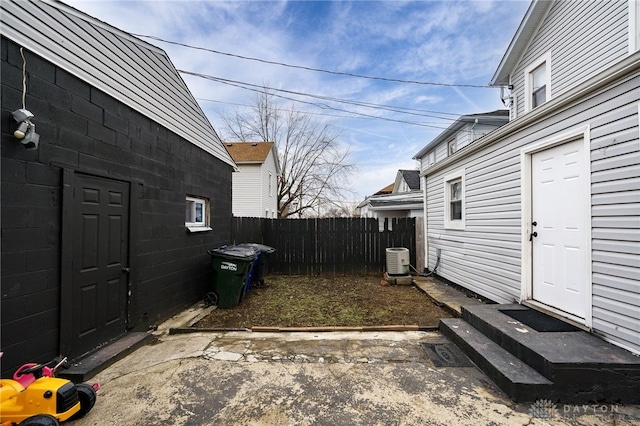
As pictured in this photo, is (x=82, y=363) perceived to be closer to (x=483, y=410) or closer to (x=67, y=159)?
(x=67, y=159)

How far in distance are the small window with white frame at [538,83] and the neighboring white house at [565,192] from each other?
104 millimetres

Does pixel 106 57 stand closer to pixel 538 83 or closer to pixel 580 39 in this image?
pixel 580 39

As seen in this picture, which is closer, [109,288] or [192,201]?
[109,288]

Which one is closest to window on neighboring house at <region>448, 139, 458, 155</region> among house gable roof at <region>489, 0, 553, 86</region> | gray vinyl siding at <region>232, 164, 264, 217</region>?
house gable roof at <region>489, 0, 553, 86</region>

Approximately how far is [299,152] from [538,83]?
15.1 m

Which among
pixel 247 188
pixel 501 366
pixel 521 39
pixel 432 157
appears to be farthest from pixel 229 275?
pixel 432 157

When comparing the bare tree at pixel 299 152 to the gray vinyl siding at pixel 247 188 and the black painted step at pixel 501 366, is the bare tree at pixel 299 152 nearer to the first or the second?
the gray vinyl siding at pixel 247 188

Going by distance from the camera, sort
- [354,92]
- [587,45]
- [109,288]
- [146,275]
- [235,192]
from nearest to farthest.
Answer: [109,288]
[146,275]
[587,45]
[354,92]
[235,192]

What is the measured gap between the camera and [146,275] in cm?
370

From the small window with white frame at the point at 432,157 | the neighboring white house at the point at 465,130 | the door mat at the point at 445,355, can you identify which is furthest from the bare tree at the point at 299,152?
the door mat at the point at 445,355

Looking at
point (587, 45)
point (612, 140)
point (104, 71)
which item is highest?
point (587, 45)

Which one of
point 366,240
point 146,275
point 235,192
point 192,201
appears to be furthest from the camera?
point 235,192

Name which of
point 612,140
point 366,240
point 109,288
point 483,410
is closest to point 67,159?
point 109,288

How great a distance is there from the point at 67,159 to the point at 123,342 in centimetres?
206
